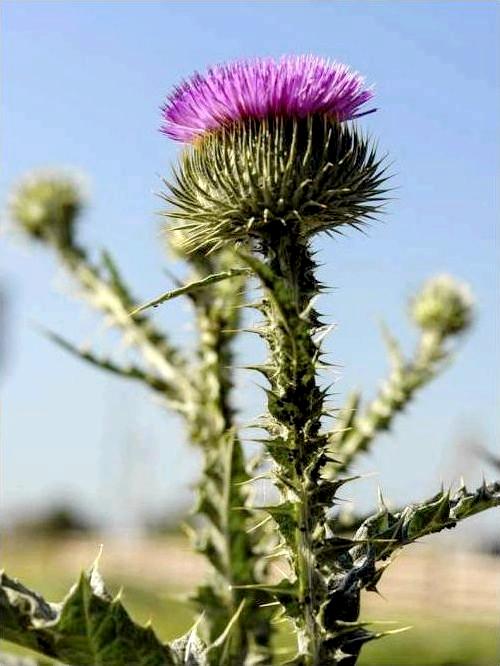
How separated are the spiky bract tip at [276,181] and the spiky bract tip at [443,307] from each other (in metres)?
3.81

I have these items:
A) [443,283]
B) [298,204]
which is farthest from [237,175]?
[443,283]

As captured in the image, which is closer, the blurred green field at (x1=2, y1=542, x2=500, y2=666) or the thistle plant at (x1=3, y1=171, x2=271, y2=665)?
the thistle plant at (x1=3, y1=171, x2=271, y2=665)

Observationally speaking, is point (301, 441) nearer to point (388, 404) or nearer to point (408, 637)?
point (388, 404)

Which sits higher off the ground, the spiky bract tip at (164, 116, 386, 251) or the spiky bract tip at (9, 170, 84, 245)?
the spiky bract tip at (9, 170, 84, 245)

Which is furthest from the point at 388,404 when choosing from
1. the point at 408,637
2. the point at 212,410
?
the point at 408,637

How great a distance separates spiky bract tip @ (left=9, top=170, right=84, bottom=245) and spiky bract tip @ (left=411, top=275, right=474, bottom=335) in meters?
2.28

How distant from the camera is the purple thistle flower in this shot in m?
2.83

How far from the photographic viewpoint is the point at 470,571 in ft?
71.3

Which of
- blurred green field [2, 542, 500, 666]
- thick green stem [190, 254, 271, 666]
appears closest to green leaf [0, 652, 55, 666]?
thick green stem [190, 254, 271, 666]

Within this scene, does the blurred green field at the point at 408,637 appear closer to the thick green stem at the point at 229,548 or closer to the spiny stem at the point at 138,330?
the thick green stem at the point at 229,548

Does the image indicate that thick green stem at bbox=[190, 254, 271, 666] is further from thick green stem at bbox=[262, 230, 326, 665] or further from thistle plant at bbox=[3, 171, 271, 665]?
thick green stem at bbox=[262, 230, 326, 665]

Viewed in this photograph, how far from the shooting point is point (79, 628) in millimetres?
2357

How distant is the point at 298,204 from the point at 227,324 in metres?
2.40

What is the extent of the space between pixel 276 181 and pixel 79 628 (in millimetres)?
1202
